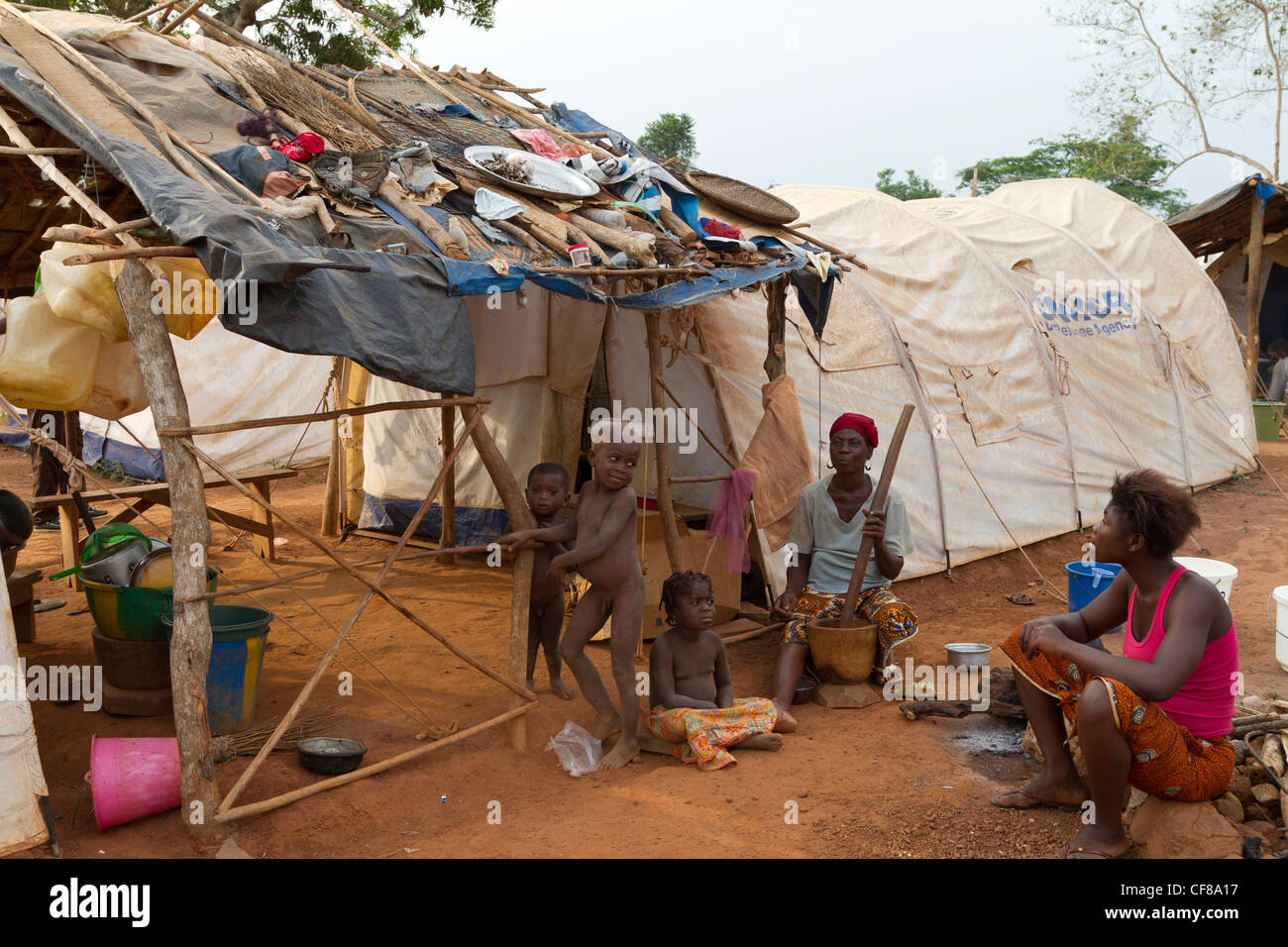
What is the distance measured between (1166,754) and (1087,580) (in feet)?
7.87

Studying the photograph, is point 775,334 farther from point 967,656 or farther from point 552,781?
point 552,781

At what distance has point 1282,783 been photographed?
3.75 m

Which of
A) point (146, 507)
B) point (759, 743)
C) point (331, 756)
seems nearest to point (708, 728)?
point (759, 743)

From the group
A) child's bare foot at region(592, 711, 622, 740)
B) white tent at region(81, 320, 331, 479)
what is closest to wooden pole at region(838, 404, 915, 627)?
child's bare foot at region(592, 711, 622, 740)

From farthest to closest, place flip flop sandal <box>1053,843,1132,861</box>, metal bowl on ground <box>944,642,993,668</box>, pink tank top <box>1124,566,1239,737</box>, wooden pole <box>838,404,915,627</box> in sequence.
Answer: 1. metal bowl on ground <box>944,642,993,668</box>
2. wooden pole <box>838,404,915,627</box>
3. flip flop sandal <box>1053,843,1132,861</box>
4. pink tank top <box>1124,566,1239,737</box>

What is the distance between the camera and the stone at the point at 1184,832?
11.0 ft

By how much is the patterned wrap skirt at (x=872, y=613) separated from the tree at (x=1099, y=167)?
25.8m

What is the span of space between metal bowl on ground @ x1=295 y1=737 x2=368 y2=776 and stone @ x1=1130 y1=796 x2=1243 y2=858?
119 inches

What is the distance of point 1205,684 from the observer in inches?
134

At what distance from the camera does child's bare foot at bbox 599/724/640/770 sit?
461 cm

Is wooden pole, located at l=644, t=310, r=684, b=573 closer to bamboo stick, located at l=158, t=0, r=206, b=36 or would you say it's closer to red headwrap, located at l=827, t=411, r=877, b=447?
red headwrap, located at l=827, t=411, r=877, b=447

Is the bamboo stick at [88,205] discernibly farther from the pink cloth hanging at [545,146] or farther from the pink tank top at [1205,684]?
the pink tank top at [1205,684]

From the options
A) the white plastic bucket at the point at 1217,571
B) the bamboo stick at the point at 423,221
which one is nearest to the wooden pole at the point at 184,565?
the bamboo stick at the point at 423,221

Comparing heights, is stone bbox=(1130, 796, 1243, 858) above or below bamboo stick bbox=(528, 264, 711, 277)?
below
